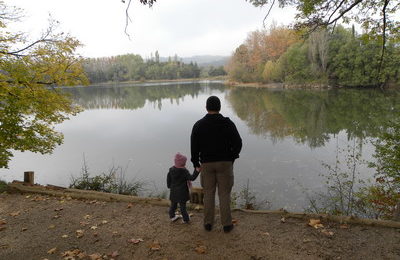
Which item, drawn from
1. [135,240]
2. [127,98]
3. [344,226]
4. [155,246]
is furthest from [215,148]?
[127,98]

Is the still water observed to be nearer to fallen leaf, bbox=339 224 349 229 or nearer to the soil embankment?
fallen leaf, bbox=339 224 349 229

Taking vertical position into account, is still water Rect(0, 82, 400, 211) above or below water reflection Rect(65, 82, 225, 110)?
below

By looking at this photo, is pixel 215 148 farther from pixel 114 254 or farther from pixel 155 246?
pixel 114 254

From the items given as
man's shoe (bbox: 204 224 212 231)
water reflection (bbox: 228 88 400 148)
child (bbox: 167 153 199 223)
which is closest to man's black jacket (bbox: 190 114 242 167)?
child (bbox: 167 153 199 223)

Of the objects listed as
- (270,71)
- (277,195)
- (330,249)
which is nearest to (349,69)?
(270,71)

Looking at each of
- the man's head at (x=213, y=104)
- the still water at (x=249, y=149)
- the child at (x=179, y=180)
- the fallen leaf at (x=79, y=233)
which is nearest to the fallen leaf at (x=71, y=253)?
the fallen leaf at (x=79, y=233)

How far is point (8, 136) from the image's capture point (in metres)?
6.72

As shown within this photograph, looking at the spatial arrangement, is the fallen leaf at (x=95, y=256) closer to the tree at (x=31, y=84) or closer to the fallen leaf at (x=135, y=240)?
the fallen leaf at (x=135, y=240)

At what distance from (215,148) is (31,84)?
5884mm

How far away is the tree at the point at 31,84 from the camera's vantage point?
21.4 ft

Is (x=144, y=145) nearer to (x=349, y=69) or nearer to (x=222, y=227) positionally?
(x=222, y=227)

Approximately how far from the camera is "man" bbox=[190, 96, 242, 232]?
374 cm

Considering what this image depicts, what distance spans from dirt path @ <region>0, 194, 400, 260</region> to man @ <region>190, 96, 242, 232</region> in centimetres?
73

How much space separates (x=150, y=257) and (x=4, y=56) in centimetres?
650
